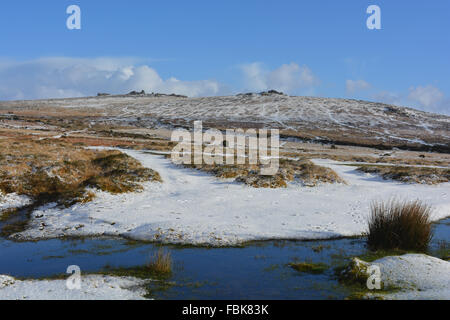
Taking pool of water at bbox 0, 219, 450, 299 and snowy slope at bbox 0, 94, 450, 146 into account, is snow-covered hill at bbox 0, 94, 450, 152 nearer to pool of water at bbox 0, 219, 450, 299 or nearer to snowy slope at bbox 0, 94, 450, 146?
snowy slope at bbox 0, 94, 450, 146

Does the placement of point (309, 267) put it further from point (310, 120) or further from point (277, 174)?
point (310, 120)

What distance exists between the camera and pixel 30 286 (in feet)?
44.2

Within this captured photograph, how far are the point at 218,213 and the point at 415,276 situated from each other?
42.8 feet

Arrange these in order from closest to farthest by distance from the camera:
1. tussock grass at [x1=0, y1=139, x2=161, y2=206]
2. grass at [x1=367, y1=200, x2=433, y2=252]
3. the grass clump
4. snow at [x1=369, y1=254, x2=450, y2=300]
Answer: snow at [x1=369, y1=254, x2=450, y2=300] → the grass clump → grass at [x1=367, y1=200, x2=433, y2=252] → tussock grass at [x1=0, y1=139, x2=161, y2=206]

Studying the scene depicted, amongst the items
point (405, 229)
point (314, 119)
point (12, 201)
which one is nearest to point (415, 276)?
point (405, 229)

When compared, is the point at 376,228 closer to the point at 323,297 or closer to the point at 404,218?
the point at 404,218

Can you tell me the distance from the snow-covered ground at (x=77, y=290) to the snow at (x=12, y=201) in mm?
14802

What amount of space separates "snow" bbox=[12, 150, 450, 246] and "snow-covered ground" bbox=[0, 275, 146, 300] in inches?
225

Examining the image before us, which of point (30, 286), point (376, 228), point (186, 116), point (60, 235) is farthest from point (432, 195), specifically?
point (186, 116)

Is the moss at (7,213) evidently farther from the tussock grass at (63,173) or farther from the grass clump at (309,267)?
the grass clump at (309,267)

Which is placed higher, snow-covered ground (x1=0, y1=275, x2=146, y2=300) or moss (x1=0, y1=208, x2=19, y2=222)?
moss (x1=0, y1=208, x2=19, y2=222)

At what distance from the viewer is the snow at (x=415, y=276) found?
42.3 feet

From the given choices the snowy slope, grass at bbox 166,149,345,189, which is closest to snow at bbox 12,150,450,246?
grass at bbox 166,149,345,189

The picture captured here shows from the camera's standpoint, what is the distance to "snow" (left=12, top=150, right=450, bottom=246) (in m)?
21.0
